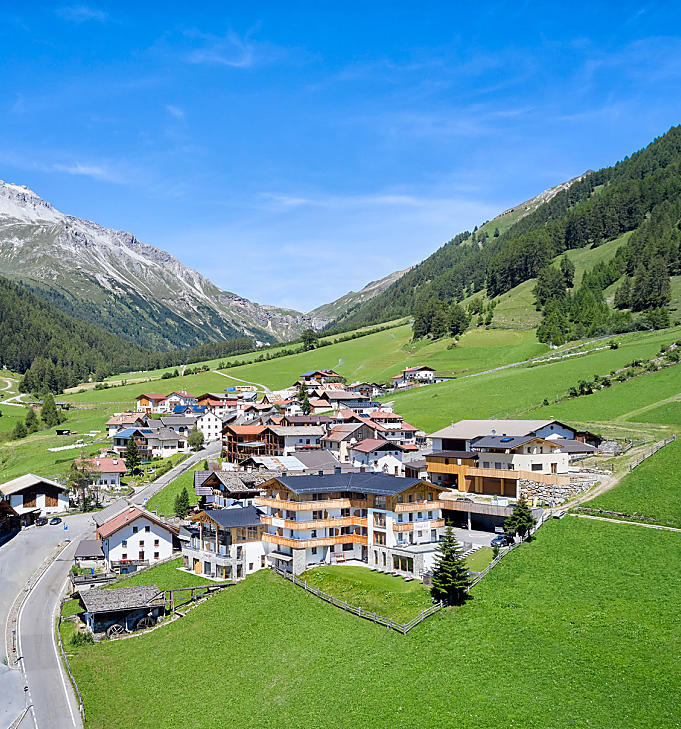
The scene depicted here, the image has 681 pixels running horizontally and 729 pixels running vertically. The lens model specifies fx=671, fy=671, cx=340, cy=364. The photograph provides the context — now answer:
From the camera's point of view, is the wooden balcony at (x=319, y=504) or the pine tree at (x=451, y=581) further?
the wooden balcony at (x=319, y=504)

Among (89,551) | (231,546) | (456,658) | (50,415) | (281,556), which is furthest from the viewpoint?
(50,415)

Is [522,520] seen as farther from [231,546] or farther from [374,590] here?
[231,546]

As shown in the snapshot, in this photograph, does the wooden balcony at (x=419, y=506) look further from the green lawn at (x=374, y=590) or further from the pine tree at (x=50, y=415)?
the pine tree at (x=50, y=415)

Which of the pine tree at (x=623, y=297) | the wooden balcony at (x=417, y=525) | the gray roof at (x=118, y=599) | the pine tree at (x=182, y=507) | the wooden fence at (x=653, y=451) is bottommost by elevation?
the gray roof at (x=118, y=599)

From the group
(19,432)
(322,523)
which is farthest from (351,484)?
(19,432)

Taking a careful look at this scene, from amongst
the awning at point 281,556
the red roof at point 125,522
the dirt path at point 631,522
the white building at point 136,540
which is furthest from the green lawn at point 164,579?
the dirt path at point 631,522

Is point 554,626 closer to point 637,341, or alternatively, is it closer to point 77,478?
point 77,478
